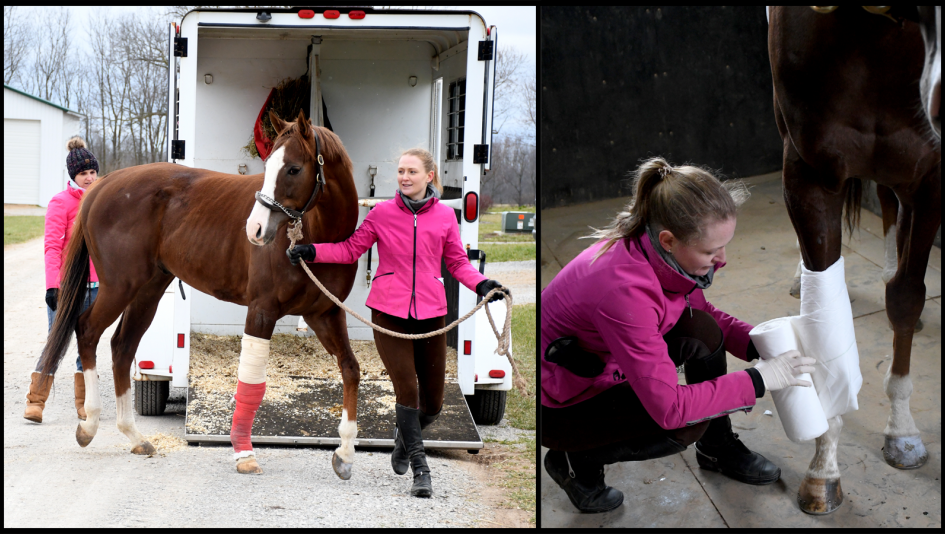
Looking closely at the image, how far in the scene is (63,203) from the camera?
3.38 m

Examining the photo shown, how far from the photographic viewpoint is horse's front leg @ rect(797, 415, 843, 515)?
75.5 inches

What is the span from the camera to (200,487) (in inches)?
97.7

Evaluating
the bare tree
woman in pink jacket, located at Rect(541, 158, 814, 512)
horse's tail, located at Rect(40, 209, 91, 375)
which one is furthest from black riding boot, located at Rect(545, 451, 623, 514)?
the bare tree

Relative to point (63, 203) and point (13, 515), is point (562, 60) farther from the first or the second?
point (13, 515)

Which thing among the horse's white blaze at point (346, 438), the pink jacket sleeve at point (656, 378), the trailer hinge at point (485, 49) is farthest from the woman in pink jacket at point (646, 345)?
the trailer hinge at point (485, 49)

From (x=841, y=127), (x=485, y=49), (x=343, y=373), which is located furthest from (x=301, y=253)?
(x=841, y=127)

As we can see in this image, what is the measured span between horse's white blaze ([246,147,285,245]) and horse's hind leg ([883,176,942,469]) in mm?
1919

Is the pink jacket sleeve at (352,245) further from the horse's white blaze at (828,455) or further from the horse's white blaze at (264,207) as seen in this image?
the horse's white blaze at (828,455)

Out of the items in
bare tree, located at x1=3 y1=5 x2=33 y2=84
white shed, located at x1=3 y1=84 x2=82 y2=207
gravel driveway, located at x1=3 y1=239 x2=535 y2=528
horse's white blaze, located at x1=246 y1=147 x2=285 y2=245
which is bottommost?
gravel driveway, located at x1=3 y1=239 x2=535 y2=528

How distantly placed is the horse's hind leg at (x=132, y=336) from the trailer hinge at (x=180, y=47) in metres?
0.95

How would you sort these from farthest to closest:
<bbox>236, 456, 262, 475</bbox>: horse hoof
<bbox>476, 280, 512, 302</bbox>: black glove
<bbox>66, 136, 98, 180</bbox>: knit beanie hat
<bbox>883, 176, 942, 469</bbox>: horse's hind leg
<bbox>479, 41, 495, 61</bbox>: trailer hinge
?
<bbox>66, 136, 98, 180</bbox>: knit beanie hat
<bbox>479, 41, 495, 61</bbox>: trailer hinge
<bbox>236, 456, 262, 475</bbox>: horse hoof
<bbox>476, 280, 512, 302</bbox>: black glove
<bbox>883, 176, 942, 469</bbox>: horse's hind leg

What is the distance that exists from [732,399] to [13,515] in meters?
2.30

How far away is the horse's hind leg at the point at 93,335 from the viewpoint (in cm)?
281

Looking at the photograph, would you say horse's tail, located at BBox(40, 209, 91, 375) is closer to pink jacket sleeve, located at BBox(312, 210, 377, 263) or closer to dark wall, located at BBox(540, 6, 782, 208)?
pink jacket sleeve, located at BBox(312, 210, 377, 263)
